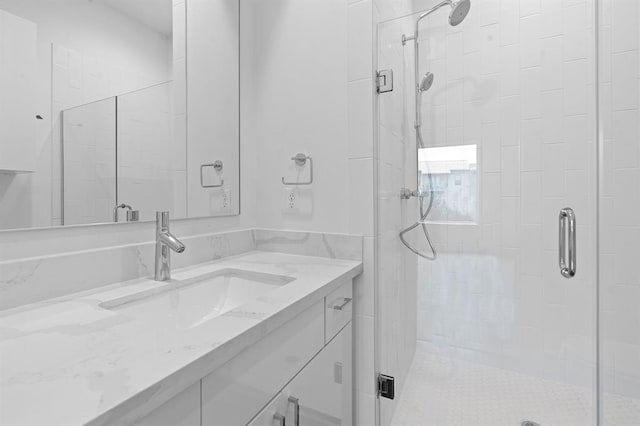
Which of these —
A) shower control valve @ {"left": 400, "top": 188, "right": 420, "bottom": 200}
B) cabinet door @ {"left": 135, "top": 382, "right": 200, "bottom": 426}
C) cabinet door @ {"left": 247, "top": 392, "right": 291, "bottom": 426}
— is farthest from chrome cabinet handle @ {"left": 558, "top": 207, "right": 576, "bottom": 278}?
cabinet door @ {"left": 135, "top": 382, "right": 200, "bottom": 426}

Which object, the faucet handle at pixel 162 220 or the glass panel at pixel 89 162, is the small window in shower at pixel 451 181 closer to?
the faucet handle at pixel 162 220

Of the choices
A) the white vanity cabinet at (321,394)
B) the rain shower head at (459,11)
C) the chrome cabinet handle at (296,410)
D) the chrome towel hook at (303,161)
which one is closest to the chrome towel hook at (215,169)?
the chrome towel hook at (303,161)

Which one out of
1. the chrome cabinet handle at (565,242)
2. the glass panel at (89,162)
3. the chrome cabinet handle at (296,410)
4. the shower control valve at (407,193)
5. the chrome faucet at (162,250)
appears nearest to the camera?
the chrome cabinet handle at (296,410)

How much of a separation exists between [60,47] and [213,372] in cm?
95

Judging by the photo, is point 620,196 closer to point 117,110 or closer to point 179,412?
point 179,412

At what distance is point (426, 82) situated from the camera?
5.05 ft

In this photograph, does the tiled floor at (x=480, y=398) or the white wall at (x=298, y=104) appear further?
the white wall at (x=298, y=104)

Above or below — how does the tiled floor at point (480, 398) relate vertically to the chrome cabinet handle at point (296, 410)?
below

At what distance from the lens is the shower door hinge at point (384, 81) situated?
135cm

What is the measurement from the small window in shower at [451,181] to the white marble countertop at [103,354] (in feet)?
2.81

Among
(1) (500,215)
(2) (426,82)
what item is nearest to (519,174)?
(1) (500,215)

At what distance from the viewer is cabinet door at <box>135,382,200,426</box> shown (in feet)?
1.52

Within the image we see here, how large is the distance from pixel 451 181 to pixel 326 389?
3.30ft

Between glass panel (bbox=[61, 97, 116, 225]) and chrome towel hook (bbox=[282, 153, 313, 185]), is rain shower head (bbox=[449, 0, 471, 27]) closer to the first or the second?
chrome towel hook (bbox=[282, 153, 313, 185])
